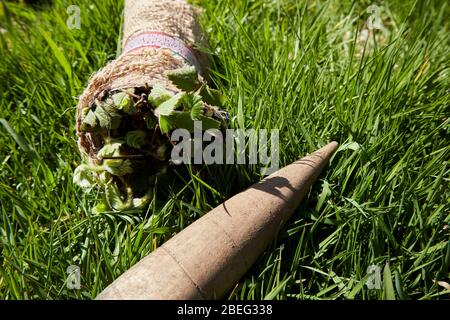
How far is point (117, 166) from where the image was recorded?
174cm

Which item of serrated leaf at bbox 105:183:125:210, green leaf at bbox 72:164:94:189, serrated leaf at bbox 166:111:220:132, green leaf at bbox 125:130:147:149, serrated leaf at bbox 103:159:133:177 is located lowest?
serrated leaf at bbox 105:183:125:210

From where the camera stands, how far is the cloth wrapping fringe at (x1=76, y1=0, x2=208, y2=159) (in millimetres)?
1774

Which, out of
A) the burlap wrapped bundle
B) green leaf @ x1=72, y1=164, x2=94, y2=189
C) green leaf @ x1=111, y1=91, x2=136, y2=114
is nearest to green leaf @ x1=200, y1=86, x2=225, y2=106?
the burlap wrapped bundle

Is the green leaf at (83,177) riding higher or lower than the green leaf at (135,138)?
lower

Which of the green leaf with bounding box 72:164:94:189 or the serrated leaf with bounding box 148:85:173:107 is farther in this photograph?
the green leaf with bounding box 72:164:94:189

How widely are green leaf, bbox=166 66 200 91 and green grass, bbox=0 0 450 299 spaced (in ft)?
0.93

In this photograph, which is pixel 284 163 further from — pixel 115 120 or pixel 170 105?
pixel 115 120

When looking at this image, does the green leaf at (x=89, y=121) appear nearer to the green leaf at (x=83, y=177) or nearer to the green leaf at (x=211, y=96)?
the green leaf at (x=83, y=177)

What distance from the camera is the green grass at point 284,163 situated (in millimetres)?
1598

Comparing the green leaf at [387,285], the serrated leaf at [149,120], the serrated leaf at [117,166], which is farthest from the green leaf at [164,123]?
the green leaf at [387,285]

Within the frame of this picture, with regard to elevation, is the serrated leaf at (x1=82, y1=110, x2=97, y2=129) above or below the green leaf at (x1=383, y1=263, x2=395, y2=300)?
above

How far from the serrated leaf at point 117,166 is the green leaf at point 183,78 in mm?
315

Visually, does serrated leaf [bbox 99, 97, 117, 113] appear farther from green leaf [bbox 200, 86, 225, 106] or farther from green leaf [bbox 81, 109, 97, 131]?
green leaf [bbox 200, 86, 225, 106]
